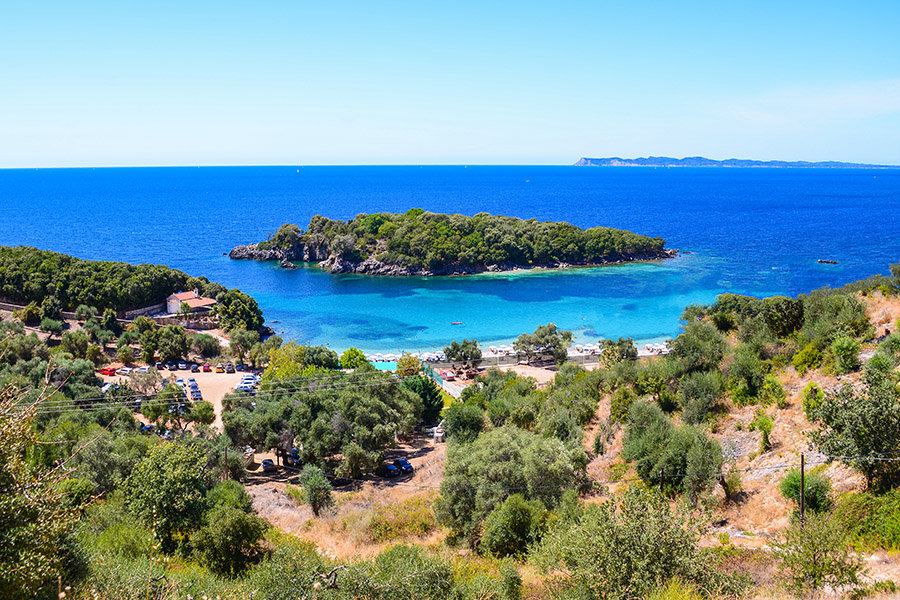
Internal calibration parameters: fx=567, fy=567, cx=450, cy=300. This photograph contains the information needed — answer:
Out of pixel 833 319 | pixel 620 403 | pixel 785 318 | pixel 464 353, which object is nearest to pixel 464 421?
pixel 620 403

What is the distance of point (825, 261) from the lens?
267ft

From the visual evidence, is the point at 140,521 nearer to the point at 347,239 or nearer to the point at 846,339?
the point at 846,339

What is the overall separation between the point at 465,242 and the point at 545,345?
45607 mm

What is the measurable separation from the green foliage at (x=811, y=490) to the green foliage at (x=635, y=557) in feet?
19.8

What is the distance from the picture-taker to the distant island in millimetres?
85062

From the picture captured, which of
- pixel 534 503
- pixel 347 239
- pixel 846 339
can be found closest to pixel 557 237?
pixel 347 239

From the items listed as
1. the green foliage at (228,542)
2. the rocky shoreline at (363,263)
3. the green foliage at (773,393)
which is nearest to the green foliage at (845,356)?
the green foliage at (773,393)

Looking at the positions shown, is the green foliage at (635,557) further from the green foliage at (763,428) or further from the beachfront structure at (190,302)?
the beachfront structure at (190,302)

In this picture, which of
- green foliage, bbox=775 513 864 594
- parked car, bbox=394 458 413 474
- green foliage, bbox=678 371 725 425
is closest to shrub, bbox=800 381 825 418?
green foliage, bbox=678 371 725 425

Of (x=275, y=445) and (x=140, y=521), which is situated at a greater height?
(x=140, y=521)

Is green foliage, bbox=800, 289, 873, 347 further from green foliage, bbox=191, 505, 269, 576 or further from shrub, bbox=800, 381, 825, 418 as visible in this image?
green foliage, bbox=191, 505, 269, 576

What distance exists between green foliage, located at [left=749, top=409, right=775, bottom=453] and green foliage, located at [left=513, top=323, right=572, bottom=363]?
22.2 metres

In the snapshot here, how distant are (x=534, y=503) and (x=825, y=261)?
83251mm

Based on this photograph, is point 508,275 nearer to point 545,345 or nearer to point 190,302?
point 545,345
